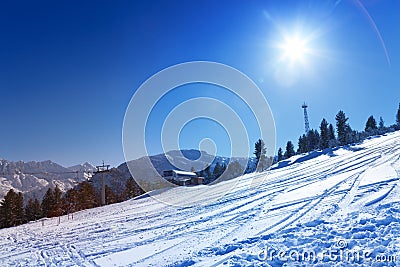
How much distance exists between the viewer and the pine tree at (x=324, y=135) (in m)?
62.9

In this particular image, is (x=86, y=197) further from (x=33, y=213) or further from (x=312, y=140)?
(x=312, y=140)

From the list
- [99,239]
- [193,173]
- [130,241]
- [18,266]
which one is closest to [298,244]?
[130,241]

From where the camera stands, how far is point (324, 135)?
212ft

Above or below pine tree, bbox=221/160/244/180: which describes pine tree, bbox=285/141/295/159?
above

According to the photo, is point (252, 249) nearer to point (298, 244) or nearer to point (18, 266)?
point (298, 244)

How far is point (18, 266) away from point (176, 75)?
8.57 m

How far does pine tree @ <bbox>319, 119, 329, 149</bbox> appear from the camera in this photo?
2476 inches

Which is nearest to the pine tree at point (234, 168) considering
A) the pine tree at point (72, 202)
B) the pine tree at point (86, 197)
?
the pine tree at point (86, 197)

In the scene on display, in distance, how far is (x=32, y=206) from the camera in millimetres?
50344

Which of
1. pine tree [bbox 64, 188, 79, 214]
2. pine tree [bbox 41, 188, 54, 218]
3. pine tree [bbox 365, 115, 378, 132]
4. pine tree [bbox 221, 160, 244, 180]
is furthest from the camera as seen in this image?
pine tree [bbox 365, 115, 378, 132]

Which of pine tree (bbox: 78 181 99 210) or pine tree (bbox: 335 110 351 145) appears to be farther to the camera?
pine tree (bbox: 335 110 351 145)

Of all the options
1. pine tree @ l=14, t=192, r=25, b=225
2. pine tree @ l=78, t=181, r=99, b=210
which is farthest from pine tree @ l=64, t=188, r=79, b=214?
pine tree @ l=14, t=192, r=25, b=225

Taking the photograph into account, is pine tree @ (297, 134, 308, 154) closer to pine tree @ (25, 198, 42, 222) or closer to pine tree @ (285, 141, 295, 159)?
pine tree @ (285, 141, 295, 159)

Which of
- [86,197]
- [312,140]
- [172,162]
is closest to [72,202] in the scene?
[86,197]
